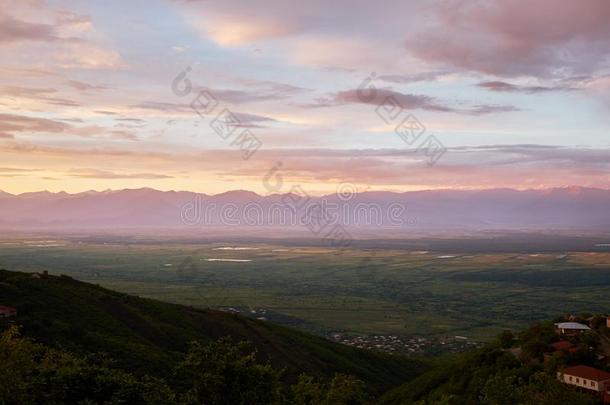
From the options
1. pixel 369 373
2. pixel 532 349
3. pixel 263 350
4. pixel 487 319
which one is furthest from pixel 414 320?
pixel 532 349

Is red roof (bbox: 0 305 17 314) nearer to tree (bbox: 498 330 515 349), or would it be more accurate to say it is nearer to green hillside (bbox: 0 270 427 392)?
green hillside (bbox: 0 270 427 392)

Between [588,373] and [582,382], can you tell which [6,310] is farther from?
[588,373]

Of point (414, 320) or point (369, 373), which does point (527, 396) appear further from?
point (414, 320)

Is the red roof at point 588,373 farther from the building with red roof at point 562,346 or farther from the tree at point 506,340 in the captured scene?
the tree at point 506,340

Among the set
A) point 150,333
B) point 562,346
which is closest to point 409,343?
point 150,333

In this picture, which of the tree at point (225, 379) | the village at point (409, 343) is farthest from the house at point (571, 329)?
the village at point (409, 343)

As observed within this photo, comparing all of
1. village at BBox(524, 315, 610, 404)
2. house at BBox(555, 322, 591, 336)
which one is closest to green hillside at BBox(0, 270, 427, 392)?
village at BBox(524, 315, 610, 404)
